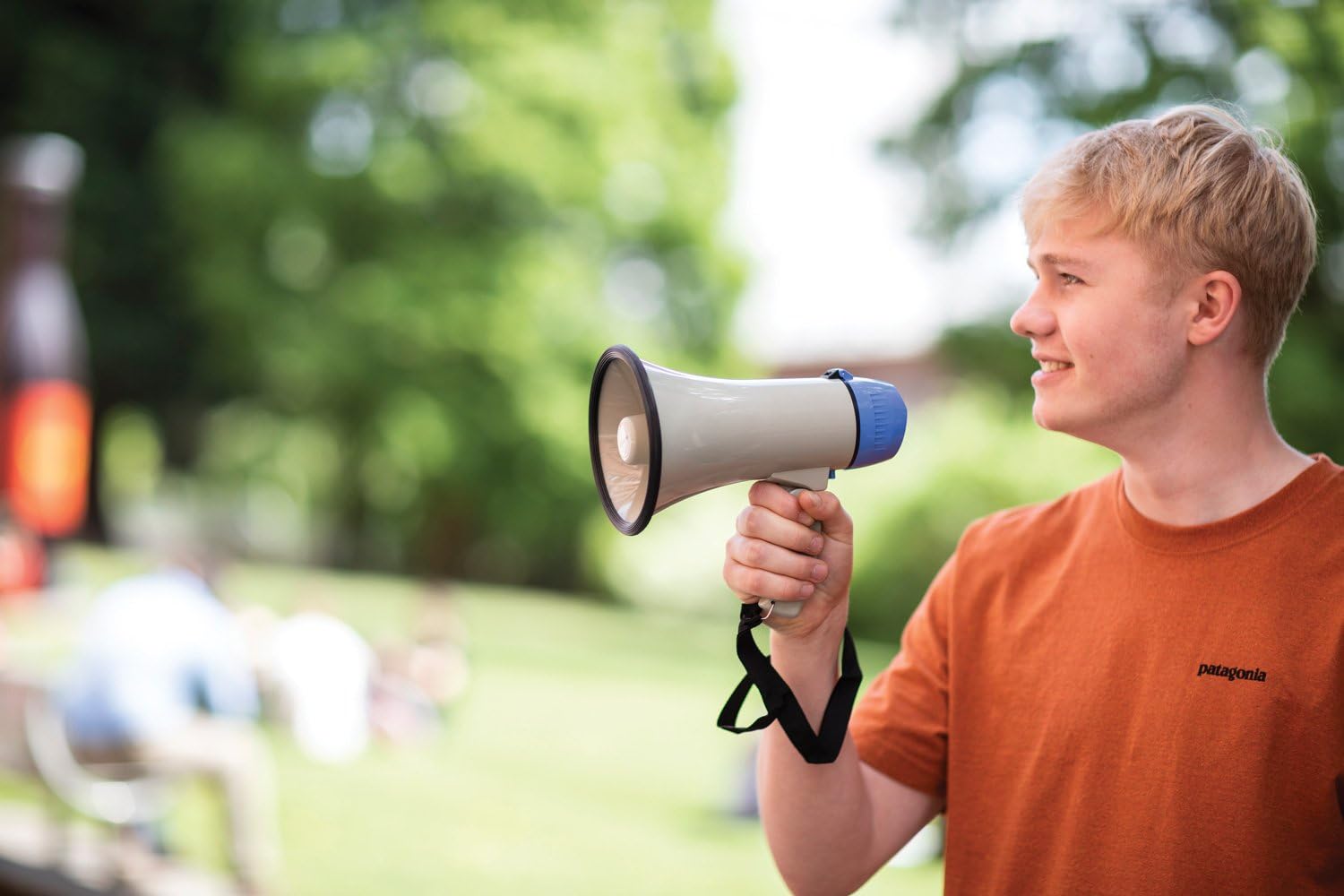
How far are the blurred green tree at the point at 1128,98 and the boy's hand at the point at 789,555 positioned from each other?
547 centimetres

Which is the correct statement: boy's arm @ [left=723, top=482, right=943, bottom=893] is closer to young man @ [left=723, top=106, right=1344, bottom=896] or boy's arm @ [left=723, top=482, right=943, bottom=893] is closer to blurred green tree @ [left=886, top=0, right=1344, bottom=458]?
young man @ [left=723, top=106, right=1344, bottom=896]

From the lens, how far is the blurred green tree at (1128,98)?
6887 mm

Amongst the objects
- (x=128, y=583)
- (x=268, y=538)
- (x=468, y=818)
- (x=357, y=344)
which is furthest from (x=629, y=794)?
(x=268, y=538)

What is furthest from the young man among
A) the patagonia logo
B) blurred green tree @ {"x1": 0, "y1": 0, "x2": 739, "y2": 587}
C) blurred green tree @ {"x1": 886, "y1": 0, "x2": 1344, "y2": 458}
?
blurred green tree @ {"x1": 0, "y1": 0, "x2": 739, "y2": 587}

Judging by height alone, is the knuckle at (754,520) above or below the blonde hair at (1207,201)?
below

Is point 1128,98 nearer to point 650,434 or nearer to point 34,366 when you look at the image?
point 650,434

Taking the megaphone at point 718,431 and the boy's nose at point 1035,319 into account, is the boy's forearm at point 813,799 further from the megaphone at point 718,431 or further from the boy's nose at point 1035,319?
the boy's nose at point 1035,319

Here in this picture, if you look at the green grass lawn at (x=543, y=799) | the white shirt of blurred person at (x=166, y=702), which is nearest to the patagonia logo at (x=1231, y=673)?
the green grass lawn at (x=543, y=799)

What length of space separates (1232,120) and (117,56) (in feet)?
69.5

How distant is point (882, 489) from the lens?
10.5 m

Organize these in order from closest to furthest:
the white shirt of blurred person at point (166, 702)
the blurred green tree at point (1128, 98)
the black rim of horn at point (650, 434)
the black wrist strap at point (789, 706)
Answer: the black rim of horn at point (650, 434), the black wrist strap at point (789, 706), the white shirt of blurred person at point (166, 702), the blurred green tree at point (1128, 98)

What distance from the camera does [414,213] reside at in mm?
17156

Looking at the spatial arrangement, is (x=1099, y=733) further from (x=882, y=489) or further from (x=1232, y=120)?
(x=882, y=489)

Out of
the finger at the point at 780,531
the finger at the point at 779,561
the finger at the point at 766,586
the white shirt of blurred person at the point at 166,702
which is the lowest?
the white shirt of blurred person at the point at 166,702
